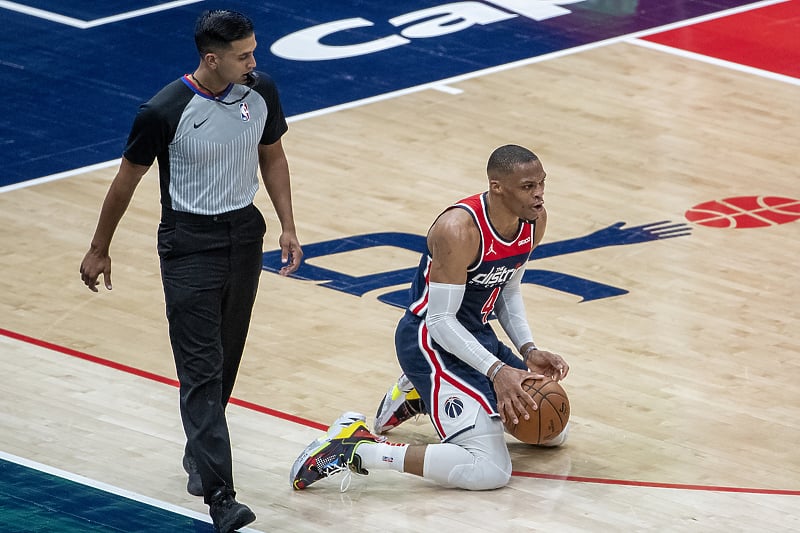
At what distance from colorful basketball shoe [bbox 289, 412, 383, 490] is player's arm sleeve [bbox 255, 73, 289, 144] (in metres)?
1.29

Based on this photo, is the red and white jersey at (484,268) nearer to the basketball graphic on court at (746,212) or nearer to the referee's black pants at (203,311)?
the referee's black pants at (203,311)

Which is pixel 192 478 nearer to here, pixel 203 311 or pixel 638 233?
pixel 203 311

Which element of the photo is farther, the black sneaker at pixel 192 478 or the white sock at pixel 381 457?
the white sock at pixel 381 457

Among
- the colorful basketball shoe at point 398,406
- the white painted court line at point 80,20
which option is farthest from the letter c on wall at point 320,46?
the colorful basketball shoe at point 398,406

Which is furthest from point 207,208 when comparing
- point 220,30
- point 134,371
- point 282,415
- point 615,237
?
point 615,237

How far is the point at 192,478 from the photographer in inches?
266

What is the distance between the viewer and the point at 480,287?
7.01 metres

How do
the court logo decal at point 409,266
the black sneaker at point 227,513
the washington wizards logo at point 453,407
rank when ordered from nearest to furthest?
the black sneaker at point 227,513 < the washington wizards logo at point 453,407 < the court logo decal at point 409,266

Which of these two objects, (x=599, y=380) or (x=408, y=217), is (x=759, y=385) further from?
(x=408, y=217)

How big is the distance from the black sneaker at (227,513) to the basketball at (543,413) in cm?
125

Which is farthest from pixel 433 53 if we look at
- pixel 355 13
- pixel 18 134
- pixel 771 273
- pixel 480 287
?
pixel 480 287

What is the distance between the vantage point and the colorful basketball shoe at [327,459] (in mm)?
6789

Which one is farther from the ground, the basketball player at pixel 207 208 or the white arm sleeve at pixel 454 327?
the basketball player at pixel 207 208

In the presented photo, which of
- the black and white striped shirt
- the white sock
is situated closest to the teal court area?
the white sock
